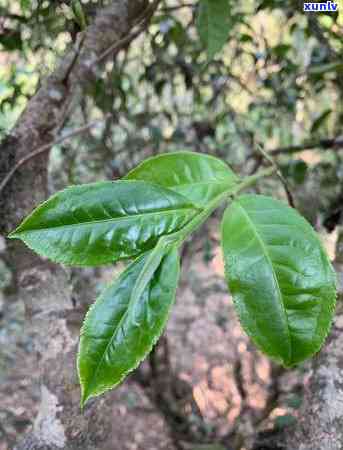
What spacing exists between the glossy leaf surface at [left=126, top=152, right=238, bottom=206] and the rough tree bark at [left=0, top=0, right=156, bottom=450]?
31cm

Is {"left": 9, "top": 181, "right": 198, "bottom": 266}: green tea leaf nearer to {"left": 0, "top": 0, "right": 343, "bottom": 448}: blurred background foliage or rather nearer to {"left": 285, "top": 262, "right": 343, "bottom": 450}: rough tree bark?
{"left": 285, "top": 262, "right": 343, "bottom": 450}: rough tree bark

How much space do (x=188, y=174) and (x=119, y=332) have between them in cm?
17

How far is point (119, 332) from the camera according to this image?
0.40 meters

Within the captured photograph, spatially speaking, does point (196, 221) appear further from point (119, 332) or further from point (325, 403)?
point (325, 403)

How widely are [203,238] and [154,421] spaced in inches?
32.7

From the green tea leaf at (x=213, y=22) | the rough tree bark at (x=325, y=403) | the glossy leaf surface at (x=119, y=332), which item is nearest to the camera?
the glossy leaf surface at (x=119, y=332)

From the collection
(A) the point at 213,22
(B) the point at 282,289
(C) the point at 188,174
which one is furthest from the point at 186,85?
(B) the point at 282,289

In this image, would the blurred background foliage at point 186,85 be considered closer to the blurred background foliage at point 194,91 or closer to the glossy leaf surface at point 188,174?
the blurred background foliage at point 194,91

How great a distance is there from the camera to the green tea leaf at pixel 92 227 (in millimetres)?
417

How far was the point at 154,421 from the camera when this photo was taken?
2.02 m

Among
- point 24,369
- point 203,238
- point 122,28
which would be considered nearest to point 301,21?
point 203,238

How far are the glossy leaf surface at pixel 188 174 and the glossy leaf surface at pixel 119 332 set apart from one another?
10cm

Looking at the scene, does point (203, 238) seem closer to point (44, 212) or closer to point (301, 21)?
point (301, 21)

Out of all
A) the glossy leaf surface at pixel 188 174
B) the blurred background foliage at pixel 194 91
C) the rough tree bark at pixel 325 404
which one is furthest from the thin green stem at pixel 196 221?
the blurred background foliage at pixel 194 91
